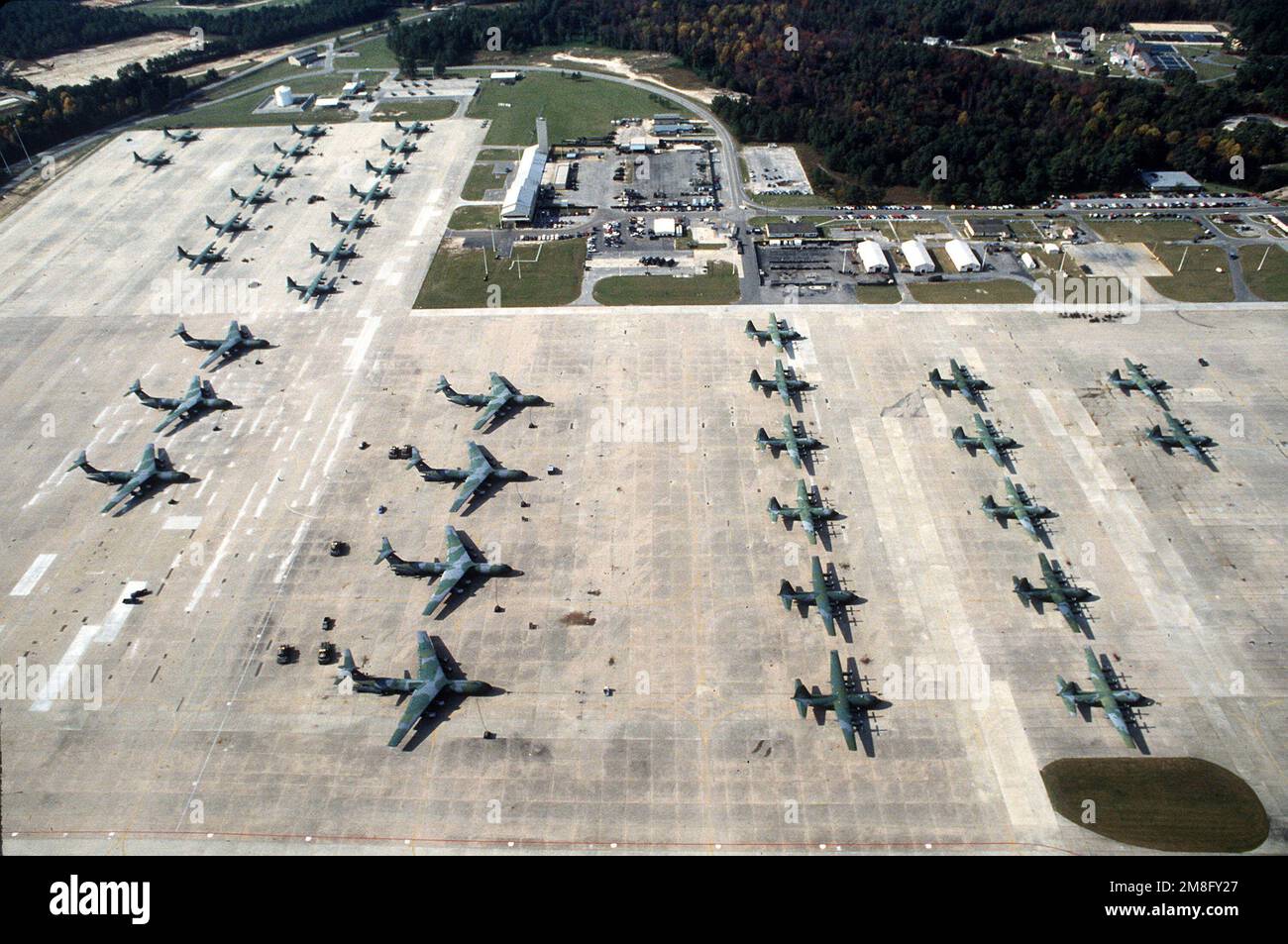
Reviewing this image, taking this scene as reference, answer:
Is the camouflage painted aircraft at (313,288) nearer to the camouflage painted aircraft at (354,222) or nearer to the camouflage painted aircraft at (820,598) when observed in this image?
the camouflage painted aircraft at (354,222)

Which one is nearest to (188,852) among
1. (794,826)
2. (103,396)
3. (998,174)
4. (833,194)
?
(794,826)

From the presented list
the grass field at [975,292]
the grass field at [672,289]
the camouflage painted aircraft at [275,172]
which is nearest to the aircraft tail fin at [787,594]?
the grass field at [672,289]

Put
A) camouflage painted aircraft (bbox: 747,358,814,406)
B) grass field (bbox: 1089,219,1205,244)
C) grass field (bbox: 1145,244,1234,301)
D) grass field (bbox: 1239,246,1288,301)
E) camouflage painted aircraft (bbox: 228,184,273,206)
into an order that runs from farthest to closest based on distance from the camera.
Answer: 1. camouflage painted aircraft (bbox: 228,184,273,206)
2. grass field (bbox: 1089,219,1205,244)
3. grass field (bbox: 1145,244,1234,301)
4. grass field (bbox: 1239,246,1288,301)
5. camouflage painted aircraft (bbox: 747,358,814,406)

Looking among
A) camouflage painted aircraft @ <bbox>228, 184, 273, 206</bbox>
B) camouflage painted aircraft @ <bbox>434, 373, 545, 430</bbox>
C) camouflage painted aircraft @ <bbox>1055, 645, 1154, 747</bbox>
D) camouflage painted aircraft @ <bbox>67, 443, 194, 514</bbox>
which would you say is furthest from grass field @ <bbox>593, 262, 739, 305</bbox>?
camouflage painted aircraft @ <bbox>228, 184, 273, 206</bbox>

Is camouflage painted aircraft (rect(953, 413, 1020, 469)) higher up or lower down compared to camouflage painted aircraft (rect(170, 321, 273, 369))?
lower down

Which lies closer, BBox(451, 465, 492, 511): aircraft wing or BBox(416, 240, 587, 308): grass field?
BBox(451, 465, 492, 511): aircraft wing

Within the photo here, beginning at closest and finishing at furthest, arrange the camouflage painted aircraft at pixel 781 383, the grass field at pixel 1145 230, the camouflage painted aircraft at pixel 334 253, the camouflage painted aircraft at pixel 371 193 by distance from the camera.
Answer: the camouflage painted aircraft at pixel 781 383 → the camouflage painted aircraft at pixel 334 253 → the grass field at pixel 1145 230 → the camouflage painted aircraft at pixel 371 193

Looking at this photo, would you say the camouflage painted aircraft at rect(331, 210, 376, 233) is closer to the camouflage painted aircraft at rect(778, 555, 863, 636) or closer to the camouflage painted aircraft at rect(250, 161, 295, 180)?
the camouflage painted aircraft at rect(250, 161, 295, 180)

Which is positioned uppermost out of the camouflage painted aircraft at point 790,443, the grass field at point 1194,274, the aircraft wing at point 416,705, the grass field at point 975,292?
the grass field at point 1194,274
